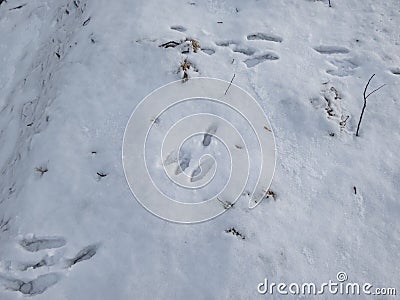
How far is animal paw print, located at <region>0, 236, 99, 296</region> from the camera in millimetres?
2877

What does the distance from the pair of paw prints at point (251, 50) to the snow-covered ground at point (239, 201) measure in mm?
16

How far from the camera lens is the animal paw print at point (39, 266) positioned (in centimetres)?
288

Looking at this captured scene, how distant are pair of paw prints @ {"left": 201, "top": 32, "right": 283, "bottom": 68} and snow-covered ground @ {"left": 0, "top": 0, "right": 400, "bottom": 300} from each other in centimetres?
2

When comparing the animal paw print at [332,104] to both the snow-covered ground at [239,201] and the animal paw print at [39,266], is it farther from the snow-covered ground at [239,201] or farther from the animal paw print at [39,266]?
the animal paw print at [39,266]

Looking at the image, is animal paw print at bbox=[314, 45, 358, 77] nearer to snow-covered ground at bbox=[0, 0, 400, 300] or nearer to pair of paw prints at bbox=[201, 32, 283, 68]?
snow-covered ground at bbox=[0, 0, 400, 300]

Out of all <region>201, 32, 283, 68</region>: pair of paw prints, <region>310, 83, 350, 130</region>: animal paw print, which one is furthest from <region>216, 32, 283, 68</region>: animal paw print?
<region>310, 83, 350, 130</region>: animal paw print

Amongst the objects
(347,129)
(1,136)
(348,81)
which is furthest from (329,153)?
(1,136)

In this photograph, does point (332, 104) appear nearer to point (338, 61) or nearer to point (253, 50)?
point (338, 61)

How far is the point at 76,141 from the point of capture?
11.5 feet

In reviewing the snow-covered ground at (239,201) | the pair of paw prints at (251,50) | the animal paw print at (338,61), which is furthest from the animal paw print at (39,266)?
the animal paw print at (338,61)

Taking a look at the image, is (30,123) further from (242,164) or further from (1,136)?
(242,164)

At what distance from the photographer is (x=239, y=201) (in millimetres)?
3176

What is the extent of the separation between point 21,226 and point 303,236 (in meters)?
2.29

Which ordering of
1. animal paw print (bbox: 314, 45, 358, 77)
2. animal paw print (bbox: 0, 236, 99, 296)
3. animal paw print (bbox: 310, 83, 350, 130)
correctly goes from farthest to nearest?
animal paw print (bbox: 314, 45, 358, 77), animal paw print (bbox: 310, 83, 350, 130), animal paw print (bbox: 0, 236, 99, 296)
